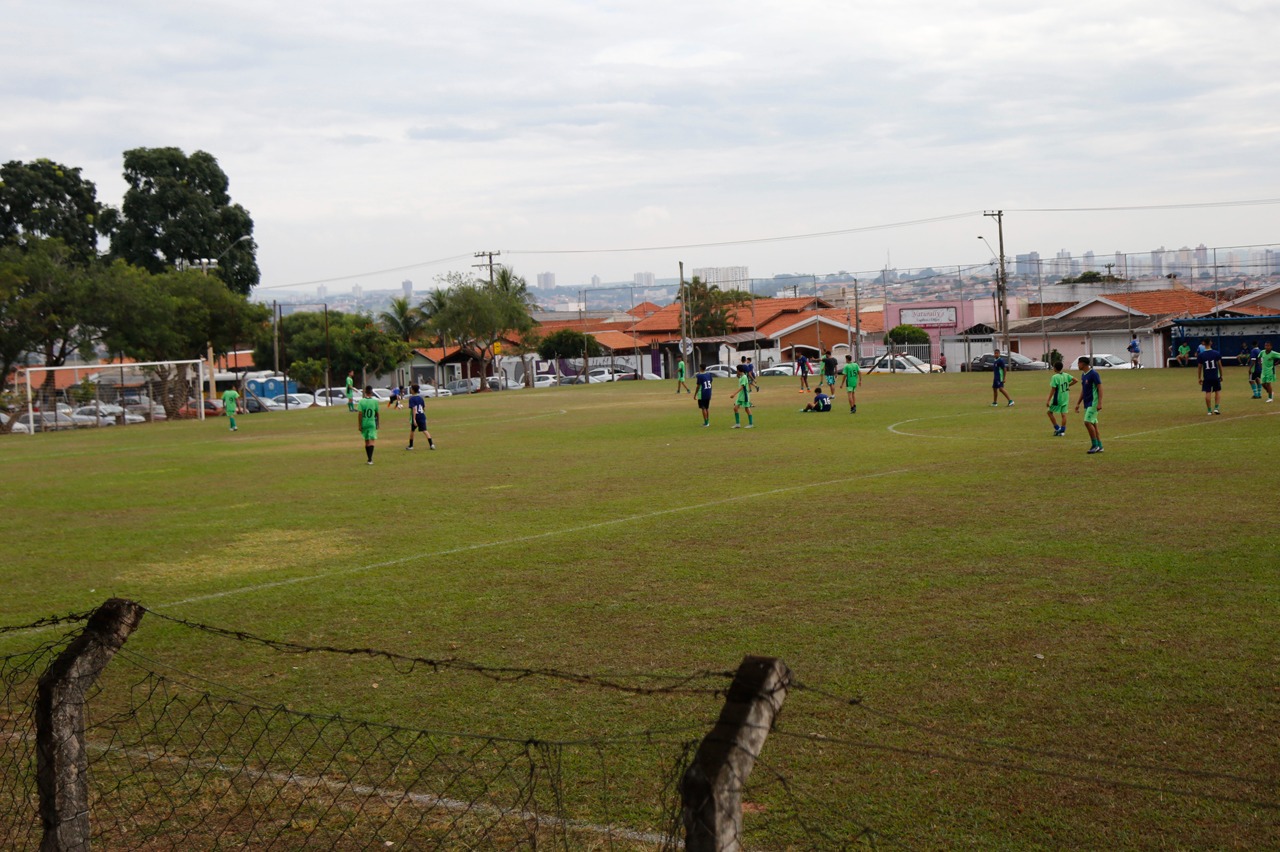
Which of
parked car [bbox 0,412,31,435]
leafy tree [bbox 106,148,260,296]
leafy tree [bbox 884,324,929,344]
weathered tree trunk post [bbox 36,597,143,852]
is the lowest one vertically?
weathered tree trunk post [bbox 36,597,143,852]

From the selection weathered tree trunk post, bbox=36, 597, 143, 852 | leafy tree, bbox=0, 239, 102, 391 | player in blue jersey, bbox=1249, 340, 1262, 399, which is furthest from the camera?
leafy tree, bbox=0, 239, 102, 391

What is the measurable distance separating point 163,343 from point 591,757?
57059mm

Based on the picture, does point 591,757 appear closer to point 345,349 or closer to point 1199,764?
point 1199,764

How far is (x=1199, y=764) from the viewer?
6516mm

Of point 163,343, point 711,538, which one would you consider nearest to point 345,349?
point 163,343

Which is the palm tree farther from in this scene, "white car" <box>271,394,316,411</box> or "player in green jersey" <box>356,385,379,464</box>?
"player in green jersey" <box>356,385,379,464</box>

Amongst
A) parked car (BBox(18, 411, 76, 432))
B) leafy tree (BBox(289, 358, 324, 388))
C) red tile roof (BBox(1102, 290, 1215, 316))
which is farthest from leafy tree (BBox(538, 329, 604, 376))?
parked car (BBox(18, 411, 76, 432))

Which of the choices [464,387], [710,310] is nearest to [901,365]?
[710,310]

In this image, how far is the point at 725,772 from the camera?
Answer: 3.70m

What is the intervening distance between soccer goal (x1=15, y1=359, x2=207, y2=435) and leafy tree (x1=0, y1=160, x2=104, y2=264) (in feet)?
75.3

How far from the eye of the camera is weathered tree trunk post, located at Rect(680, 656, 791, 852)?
12.2 feet

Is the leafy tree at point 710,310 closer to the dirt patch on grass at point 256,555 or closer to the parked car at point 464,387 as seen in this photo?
the parked car at point 464,387

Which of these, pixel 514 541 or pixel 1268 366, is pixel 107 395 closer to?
pixel 514 541

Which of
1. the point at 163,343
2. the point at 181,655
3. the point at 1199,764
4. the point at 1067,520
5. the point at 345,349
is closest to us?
the point at 1199,764
